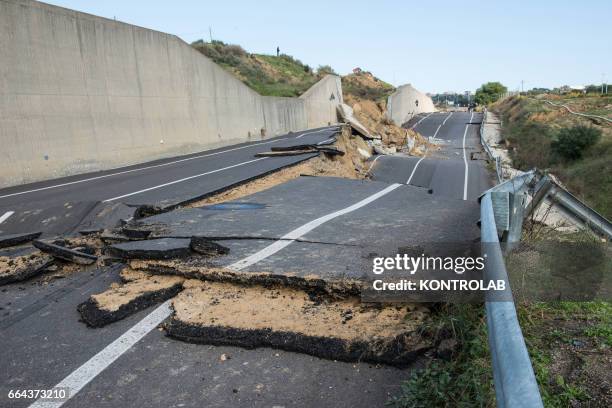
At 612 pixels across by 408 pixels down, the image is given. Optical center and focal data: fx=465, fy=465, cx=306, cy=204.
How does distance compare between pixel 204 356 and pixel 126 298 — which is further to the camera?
pixel 126 298

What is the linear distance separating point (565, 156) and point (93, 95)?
29.5m

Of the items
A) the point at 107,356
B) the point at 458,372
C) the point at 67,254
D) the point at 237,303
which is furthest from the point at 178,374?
the point at 67,254

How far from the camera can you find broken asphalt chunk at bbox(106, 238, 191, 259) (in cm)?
473

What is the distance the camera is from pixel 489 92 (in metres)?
138

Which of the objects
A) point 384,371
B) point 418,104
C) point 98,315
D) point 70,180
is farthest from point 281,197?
point 418,104

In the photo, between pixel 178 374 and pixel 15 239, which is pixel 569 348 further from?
pixel 15 239

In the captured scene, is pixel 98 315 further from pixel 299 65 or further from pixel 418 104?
pixel 418 104

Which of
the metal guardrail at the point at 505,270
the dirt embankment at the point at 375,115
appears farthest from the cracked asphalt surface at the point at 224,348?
the dirt embankment at the point at 375,115

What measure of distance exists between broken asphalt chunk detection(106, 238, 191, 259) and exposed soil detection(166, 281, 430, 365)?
823mm

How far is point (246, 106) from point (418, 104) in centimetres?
6459

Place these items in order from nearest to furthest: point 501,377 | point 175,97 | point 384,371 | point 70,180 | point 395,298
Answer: point 501,377
point 384,371
point 395,298
point 70,180
point 175,97

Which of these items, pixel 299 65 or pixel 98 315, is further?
pixel 299 65

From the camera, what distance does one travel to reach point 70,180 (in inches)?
605

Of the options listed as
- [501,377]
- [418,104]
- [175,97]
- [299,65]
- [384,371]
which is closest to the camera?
[501,377]
